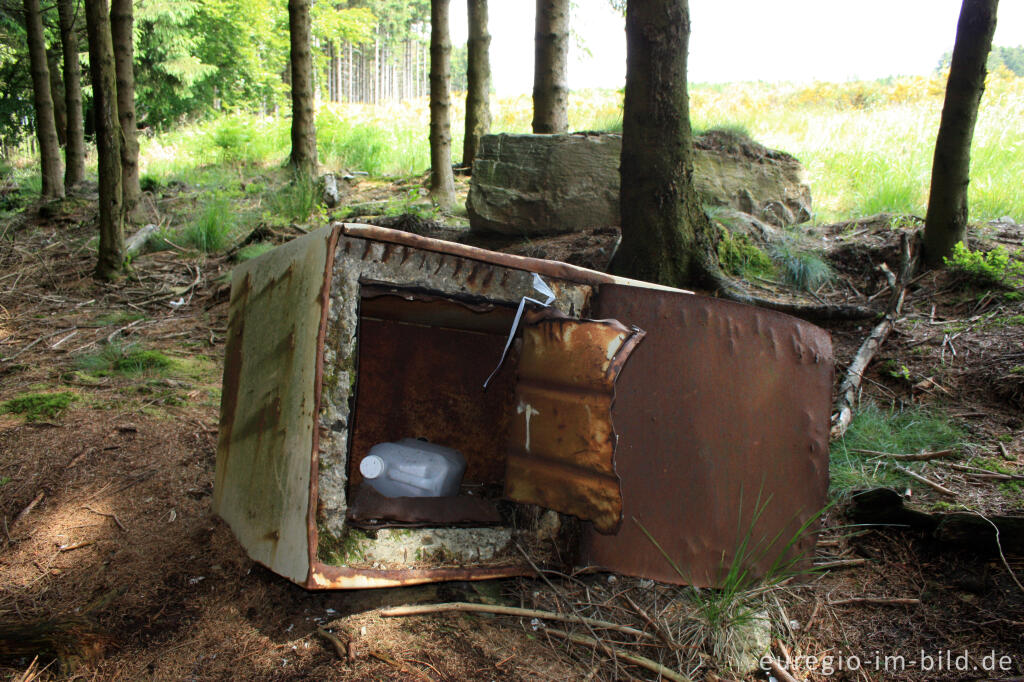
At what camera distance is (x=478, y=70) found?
913 centimetres

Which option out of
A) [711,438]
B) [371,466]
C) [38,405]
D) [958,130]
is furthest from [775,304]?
[38,405]

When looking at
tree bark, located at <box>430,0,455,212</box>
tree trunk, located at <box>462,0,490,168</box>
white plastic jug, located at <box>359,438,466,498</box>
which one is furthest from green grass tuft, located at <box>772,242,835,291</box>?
tree trunk, located at <box>462,0,490,168</box>

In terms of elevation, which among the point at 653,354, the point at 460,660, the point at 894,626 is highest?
the point at 653,354

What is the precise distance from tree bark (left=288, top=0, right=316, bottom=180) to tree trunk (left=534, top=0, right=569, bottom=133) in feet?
10.5

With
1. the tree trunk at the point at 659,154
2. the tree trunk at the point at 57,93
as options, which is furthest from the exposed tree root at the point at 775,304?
the tree trunk at the point at 57,93

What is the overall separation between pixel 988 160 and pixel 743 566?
6.94 metres

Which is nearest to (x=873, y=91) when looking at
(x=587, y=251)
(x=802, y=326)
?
(x=587, y=251)

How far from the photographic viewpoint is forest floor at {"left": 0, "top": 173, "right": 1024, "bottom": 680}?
5.91 feet

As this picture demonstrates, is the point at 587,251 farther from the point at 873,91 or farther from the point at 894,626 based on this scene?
the point at 873,91

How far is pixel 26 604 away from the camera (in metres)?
2.12

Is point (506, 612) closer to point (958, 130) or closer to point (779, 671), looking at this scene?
point (779, 671)

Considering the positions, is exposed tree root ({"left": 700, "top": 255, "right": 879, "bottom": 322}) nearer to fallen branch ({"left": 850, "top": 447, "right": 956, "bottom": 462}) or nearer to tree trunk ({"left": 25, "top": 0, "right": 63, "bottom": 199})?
fallen branch ({"left": 850, "top": 447, "right": 956, "bottom": 462})

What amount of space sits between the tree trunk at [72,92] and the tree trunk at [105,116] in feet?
13.1

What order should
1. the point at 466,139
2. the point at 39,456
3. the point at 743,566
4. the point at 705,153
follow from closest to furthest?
1. the point at 743,566
2. the point at 39,456
3. the point at 705,153
4. the point at 466,139
